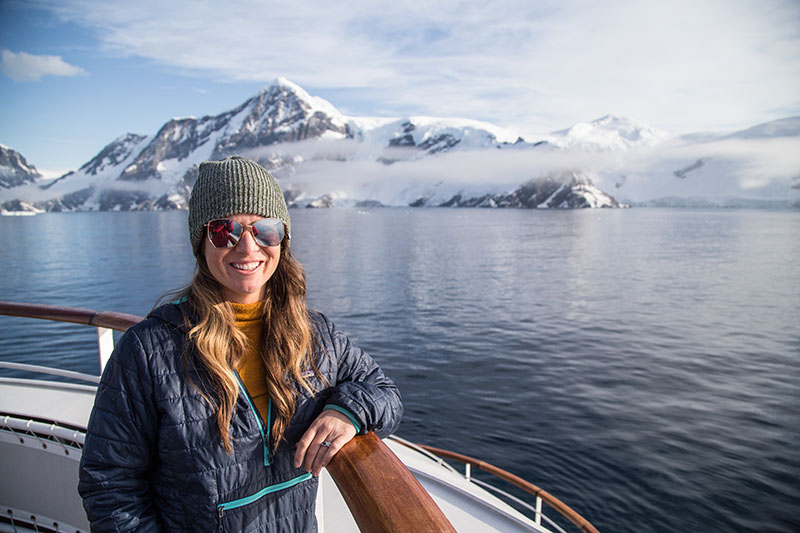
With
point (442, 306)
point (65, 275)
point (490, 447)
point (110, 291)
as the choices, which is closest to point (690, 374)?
point (490, 447)

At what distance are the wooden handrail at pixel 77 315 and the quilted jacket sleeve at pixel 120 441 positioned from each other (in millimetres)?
1417

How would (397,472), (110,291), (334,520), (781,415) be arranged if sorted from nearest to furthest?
(397,472), (334,520), (781,415), (110,291)

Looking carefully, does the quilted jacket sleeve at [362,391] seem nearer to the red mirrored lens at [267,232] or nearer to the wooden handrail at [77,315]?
the red mirrored lens at [267,232]

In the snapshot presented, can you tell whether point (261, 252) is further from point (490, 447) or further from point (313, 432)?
point (490, 447)

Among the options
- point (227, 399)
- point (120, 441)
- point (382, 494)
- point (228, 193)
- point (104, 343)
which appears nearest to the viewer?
point (382, 494)

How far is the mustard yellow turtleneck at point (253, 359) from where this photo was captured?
177 centimetres

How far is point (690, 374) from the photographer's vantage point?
1530cm

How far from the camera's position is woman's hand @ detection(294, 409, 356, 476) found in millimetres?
1558

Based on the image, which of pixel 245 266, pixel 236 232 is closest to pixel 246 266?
pixel 245 266

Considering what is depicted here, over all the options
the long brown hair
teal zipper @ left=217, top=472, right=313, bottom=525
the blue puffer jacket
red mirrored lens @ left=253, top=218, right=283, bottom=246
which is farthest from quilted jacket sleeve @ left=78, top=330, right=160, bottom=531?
red mirrored lens @ left=253, top=218, right=283, bottom=246

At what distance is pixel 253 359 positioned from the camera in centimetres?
183

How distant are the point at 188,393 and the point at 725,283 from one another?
117 ft

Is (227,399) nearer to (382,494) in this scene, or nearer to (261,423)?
(261,423)

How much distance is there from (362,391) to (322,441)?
23cm
